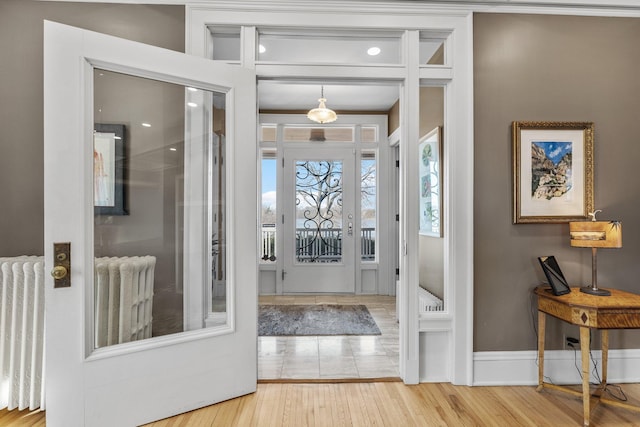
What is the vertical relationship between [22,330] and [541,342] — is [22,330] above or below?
above

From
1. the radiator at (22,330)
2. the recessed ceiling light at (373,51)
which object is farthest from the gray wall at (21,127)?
the recessed ceiling light at (373,51)

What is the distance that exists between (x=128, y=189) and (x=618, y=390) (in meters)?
3.44

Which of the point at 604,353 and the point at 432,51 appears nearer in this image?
the point at 604,353

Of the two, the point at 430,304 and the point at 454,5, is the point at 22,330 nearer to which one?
the point at 430,304

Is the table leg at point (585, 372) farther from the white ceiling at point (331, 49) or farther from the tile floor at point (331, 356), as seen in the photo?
the white ceiling at point (331, 49)

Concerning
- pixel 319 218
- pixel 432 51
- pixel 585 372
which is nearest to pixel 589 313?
pixel 585 372

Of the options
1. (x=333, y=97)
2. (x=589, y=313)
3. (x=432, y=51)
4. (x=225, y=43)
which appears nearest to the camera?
(x=589, y=313)

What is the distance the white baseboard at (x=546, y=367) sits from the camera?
2.31m

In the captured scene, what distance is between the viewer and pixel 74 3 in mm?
2225

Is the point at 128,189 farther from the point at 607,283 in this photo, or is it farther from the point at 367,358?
the point at 607,283

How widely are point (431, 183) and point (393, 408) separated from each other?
1754mm

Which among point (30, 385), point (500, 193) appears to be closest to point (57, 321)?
point (30, 385)

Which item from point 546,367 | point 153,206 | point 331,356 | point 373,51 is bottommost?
point 331,356

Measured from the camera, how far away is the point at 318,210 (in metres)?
4.92
